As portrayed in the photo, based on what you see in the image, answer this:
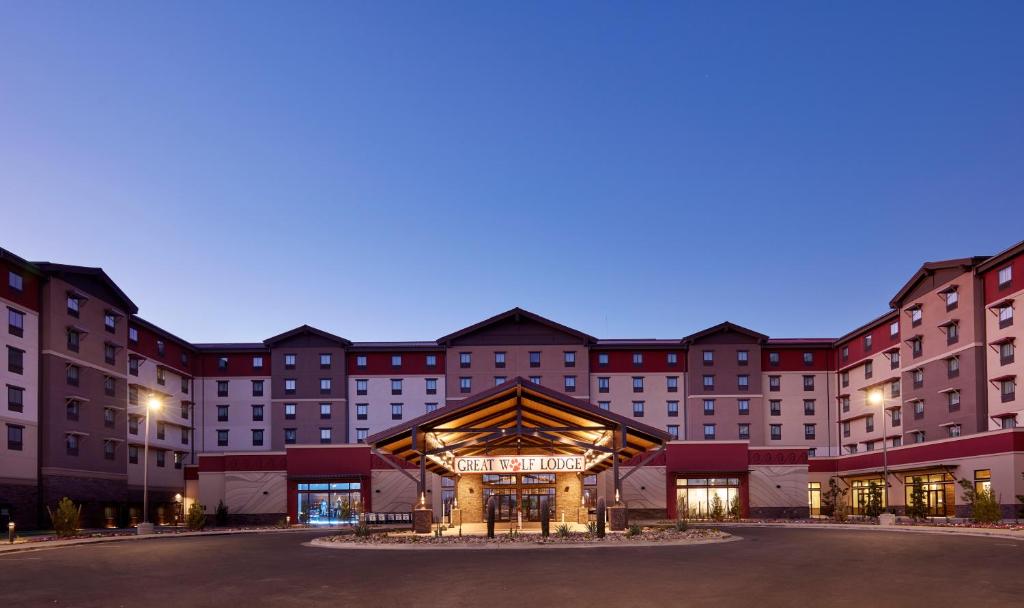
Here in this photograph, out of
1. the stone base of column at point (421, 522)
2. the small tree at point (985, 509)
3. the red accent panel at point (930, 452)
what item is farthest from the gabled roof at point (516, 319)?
the stone base of column at point (421, 522)

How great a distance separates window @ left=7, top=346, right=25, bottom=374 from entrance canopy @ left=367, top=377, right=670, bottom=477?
26.4m

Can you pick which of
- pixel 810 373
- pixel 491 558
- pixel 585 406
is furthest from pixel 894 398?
pixel 491 558

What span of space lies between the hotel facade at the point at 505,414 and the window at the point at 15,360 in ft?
0.37

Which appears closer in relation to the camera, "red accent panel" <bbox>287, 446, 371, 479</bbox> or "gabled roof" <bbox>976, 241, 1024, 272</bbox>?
"gabled roof" <bbox>976, 241, 1024, 272</bbox>

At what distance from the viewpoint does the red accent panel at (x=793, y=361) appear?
260 ft

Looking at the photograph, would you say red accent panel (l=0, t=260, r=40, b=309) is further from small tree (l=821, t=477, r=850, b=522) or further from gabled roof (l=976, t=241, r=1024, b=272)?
gabled roof (l=976, t=241, r=1024, b=272)

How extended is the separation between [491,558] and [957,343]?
4634 cm

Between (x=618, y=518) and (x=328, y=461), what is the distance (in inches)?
1316

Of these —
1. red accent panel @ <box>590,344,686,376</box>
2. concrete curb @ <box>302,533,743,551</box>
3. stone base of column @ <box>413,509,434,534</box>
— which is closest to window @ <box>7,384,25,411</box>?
stone base of column @ <box>413,509,434,534</box>

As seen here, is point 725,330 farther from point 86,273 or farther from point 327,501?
point 86,273

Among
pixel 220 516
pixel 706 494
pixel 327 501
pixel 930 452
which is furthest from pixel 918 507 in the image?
pixel 220 516

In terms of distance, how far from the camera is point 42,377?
5434 centimetres

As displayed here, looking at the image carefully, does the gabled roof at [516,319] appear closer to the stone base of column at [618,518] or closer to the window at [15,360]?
the window at [15,360]

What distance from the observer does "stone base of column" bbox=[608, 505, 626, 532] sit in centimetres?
3347
